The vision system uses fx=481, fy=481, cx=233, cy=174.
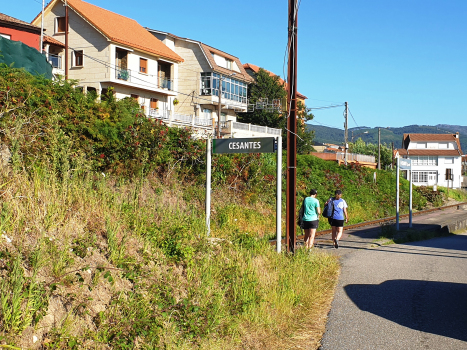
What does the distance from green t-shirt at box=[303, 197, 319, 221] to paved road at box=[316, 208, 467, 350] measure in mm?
1311

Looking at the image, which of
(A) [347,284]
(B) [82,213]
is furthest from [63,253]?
(A) [347,284]

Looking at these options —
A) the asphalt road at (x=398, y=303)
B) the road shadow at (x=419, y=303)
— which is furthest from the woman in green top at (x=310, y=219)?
the road shadow at (x=419, y=303)

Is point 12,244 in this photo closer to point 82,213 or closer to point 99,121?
point 82,213

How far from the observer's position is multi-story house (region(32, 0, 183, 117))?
37.3 metres

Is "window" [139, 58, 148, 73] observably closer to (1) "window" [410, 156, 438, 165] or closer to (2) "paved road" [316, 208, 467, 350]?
(2) "paved road" [316, 208, 467, 350]

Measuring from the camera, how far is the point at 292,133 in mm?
10344

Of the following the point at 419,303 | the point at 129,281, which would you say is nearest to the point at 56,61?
the point at 129,281

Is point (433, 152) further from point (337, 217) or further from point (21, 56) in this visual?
point (21, 56)

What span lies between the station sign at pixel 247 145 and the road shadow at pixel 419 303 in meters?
2.95

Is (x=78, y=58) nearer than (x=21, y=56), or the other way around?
(x=21, y=56)

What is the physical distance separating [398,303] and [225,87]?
45.8m

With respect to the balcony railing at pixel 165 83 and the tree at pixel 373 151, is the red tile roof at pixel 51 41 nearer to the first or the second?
the balcony railing at pixel 165 83

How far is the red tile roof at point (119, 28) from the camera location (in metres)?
37.6

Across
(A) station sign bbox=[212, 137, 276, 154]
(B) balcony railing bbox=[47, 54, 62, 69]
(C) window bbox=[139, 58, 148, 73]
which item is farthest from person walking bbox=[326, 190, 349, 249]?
(B) balcony railing bbox=[47, 54, 62, 69]
